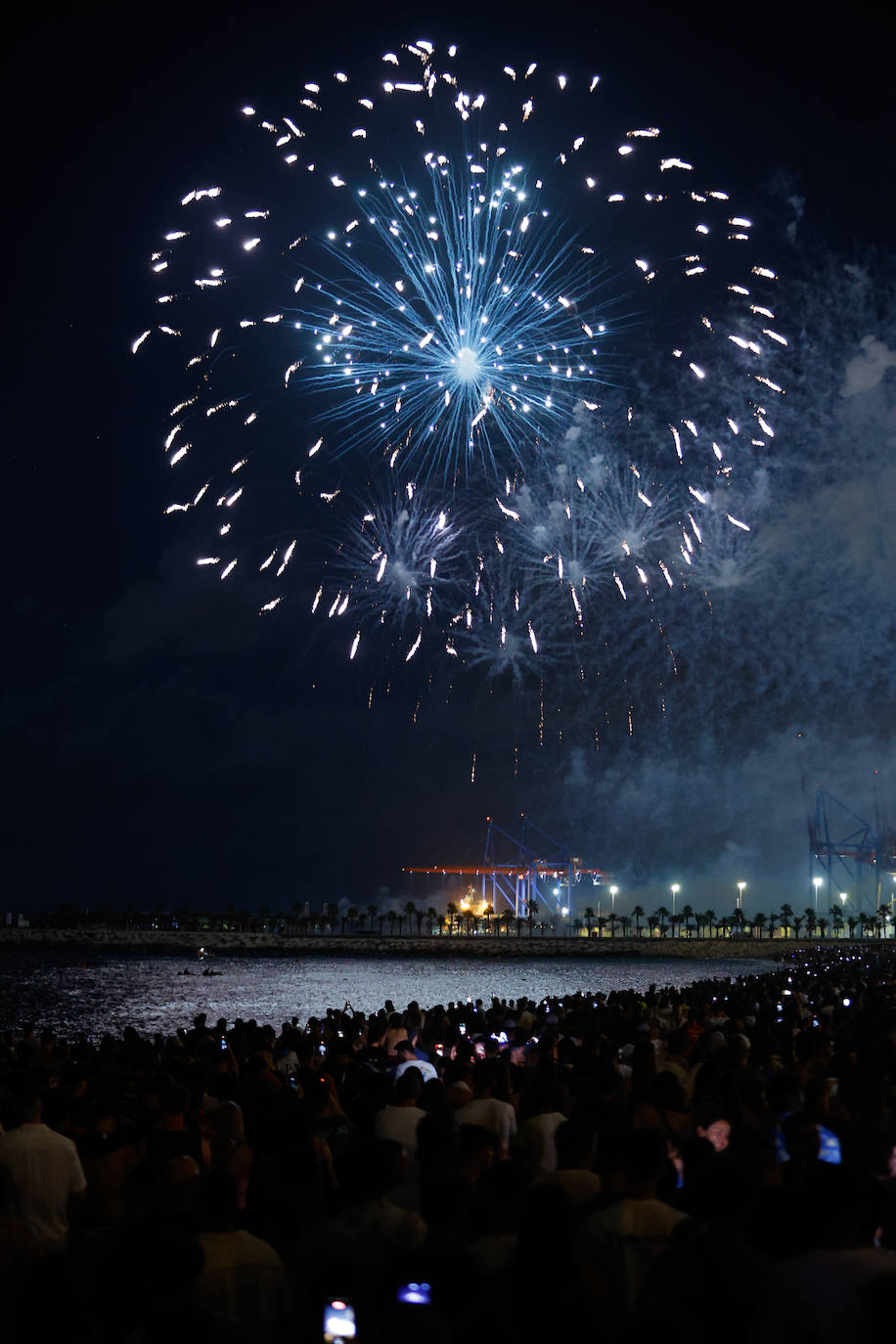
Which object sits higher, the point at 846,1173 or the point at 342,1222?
the point at 846,1173

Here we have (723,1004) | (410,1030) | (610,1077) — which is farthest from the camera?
(723,1004)

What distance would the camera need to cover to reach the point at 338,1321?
4211mm

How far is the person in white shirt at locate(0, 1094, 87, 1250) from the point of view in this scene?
21.3 ft

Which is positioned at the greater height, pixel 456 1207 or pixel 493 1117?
pixel 456 1207

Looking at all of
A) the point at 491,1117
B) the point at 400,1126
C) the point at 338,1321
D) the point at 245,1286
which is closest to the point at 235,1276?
the point at 245,1286

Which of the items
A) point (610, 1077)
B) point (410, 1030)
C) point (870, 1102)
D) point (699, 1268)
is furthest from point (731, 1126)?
point (410, 1030)

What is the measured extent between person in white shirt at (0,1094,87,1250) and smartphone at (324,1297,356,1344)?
291 cm

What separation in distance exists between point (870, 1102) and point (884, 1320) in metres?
6.06

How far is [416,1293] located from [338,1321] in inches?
14.7

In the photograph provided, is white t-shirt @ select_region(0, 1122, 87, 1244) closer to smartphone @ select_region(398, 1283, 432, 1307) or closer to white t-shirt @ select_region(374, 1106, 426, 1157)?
white t-shirt @ select_region(374, 1106, 426, 1157)

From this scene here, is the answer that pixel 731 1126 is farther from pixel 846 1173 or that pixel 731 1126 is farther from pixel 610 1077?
pixel 846 1173

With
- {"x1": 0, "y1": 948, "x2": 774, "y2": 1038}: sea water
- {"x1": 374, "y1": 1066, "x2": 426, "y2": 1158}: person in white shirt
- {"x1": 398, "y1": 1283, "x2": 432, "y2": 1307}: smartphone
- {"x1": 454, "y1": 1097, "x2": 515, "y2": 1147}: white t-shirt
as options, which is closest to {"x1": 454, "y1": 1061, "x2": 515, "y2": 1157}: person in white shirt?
{"x1": 454, "y1": 1097, "x2": 515, "y2": 1147}: white t-shirt

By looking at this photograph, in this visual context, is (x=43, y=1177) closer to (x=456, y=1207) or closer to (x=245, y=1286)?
(x=245, y=1286)

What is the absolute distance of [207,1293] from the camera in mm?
4543
